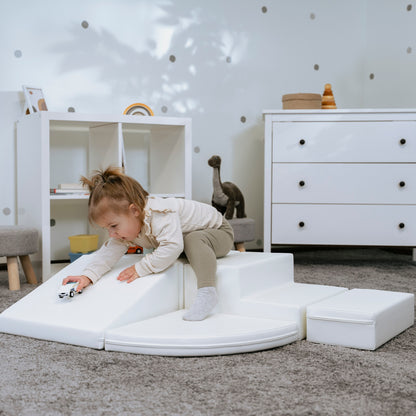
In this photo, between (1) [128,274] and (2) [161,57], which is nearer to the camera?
(1) [128,274]

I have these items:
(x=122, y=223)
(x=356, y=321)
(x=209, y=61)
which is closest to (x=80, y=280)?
(x=122, y=223)

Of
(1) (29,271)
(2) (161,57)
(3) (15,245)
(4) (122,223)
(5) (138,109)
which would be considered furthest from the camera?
(2) (161,57)

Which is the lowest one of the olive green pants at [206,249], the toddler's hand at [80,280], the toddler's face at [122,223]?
the toddler's hand at [80,280]

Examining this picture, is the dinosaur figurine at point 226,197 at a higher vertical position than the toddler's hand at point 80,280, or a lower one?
higher

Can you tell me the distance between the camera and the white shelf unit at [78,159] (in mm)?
2262

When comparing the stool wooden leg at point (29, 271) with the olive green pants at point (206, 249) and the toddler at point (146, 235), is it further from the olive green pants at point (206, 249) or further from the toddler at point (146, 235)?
the olive green pants at point (206, 249)

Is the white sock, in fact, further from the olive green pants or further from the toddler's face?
the toddler's face

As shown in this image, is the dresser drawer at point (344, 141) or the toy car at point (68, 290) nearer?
the toy car at point (68, 290)

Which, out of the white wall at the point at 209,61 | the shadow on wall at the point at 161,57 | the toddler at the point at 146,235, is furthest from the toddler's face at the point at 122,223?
the shadow on wall at the point at 161,57

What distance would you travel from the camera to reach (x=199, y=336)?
1331 millimetres

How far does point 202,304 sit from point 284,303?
209mm

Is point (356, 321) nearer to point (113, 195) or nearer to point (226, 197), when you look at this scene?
point (113, 195)

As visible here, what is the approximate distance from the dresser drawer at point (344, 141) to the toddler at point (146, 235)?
1047mm

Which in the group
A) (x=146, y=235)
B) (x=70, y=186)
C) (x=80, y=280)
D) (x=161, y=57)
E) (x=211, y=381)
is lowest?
(x=211, y=381)
